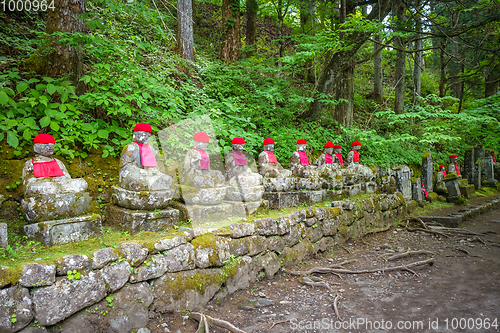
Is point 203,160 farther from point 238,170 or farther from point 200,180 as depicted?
point 238,170

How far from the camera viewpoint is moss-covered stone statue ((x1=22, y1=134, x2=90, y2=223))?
103 inches

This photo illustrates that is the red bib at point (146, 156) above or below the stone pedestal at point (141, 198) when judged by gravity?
above

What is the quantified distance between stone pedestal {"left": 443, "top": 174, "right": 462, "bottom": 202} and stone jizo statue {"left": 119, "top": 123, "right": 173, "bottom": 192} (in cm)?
1045

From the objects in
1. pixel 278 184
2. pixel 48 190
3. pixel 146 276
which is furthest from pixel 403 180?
pixel 48 190

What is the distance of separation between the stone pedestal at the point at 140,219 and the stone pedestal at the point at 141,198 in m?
0.06

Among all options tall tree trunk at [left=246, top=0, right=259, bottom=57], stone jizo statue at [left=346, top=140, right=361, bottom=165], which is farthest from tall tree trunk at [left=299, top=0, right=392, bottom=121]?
tall tree trunk at [left=246, top=0, right=259, bottom=57]

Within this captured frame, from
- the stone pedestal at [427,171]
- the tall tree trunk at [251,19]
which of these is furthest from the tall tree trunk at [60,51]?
the stone pedestal at [427,171]

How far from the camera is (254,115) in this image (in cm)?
701

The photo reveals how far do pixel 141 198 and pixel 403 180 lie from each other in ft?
25.9

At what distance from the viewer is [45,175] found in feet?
9.15

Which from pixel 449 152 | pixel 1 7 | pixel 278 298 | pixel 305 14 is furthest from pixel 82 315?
pixel 449 152

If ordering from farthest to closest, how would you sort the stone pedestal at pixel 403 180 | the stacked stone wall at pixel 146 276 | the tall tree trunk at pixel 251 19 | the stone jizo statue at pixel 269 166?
the tall tree trunk at pixel 251 19
the stone pedestal at pixel 403 180
the stone jizo statue at pixel 269 166
the stacked stone wall at pixel 146 276

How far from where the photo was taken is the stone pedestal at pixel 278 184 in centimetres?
485

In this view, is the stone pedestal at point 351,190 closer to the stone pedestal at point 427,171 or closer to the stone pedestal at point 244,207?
the stone pedestal at point 244,207
